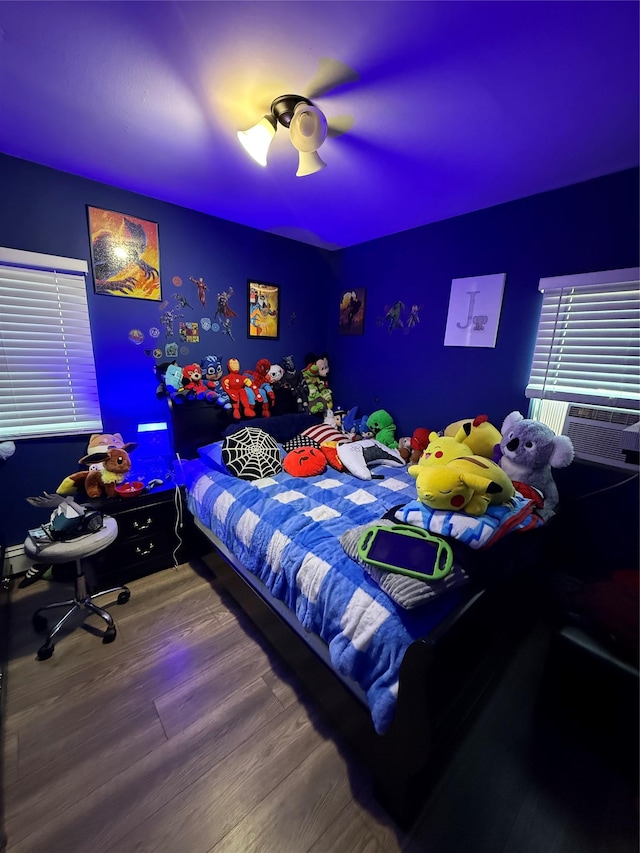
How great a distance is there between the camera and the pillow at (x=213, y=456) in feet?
7.00

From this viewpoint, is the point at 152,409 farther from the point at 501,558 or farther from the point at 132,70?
the point at 501,558

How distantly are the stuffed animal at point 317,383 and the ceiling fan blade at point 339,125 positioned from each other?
72.4 inches

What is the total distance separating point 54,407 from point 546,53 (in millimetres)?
2845

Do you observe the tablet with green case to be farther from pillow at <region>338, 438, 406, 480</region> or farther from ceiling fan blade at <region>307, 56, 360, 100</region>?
ceiling fan blade at <region>307, 56, 360, 100</region>

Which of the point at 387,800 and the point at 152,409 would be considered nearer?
the point at 387,800

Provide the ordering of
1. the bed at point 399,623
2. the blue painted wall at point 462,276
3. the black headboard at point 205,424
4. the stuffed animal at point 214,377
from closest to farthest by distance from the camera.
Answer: the bed at point 399,623
the blue painted wall at point 462,276
the black headboard at point 205,424
the stuffed animal at point 214,377

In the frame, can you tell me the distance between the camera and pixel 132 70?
1145 millimetres

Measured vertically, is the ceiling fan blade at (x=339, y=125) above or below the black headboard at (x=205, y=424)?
above

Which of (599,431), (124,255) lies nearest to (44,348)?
(124,255)

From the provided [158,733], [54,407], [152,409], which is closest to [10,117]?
[54,407]

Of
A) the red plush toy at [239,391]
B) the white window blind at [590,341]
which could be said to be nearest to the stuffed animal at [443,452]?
the white window blind at [590,341]

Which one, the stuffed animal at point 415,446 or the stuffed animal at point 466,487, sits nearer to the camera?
the stuffed animal at point 466,487

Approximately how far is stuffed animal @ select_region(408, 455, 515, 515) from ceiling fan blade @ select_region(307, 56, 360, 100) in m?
1.44

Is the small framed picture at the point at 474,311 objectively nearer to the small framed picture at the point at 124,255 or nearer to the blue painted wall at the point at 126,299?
the blue painted wall at the point at 126,299
